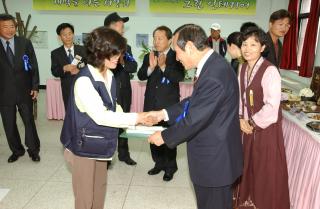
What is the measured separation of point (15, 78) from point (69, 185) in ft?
4.11

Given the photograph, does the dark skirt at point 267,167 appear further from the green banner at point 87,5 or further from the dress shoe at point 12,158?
the green banner at point 87,5

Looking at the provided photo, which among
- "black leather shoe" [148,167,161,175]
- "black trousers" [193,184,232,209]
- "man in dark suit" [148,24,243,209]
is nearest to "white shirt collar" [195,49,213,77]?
"man in dark suit" [148,24,243,209]

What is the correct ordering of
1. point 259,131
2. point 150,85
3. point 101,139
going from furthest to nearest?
point 150,85 < point 259,131 < point 101,139

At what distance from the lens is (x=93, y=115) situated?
1600 mm

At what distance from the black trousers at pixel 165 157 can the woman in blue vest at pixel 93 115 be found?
129 centimetres

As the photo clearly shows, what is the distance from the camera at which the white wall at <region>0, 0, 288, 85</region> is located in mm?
6980

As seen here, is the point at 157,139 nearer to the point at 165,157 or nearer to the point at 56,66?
the point at 165,157

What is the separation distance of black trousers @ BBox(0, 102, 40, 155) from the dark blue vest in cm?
171

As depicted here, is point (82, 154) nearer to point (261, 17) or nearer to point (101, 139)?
point (101, 139)

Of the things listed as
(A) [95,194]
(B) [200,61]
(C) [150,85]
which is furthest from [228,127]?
(C) [150,85]

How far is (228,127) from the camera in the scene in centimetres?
151

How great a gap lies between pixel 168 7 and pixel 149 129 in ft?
18.5

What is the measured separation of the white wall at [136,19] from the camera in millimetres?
6980

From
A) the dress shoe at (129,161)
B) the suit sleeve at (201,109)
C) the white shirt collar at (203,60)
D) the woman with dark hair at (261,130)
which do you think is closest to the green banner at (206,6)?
the dress shoe at (129,161)
